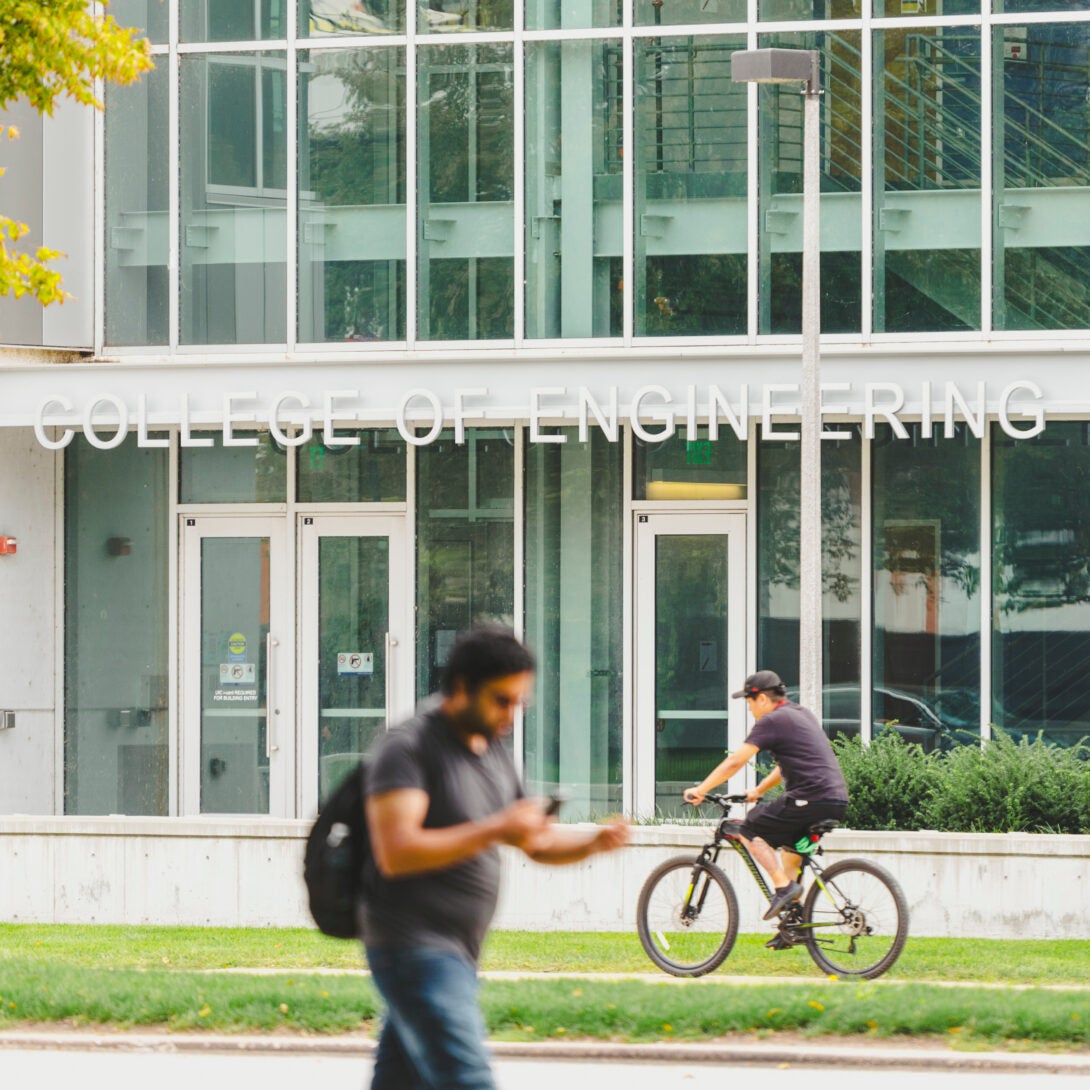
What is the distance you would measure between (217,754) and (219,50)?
6259mm

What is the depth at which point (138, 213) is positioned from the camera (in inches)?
656

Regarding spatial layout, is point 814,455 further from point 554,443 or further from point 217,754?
point 217,754

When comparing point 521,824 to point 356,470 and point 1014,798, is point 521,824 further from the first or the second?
point 356,470

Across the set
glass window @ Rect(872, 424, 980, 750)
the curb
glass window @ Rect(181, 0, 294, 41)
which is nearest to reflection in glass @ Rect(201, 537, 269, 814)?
glass window @ Rect(181, 0, 294, 41)

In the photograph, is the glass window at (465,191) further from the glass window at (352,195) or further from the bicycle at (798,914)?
the bicycle at (798,914)

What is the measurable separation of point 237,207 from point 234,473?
2386 mm

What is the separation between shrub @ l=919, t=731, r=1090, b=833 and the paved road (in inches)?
217

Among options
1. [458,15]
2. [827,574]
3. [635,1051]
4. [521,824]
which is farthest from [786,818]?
[458,15]

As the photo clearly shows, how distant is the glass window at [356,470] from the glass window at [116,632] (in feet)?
4.52

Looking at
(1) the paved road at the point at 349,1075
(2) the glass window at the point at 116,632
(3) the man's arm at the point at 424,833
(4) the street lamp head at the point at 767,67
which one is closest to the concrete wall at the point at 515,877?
(2) the glass window at the point at 116,632

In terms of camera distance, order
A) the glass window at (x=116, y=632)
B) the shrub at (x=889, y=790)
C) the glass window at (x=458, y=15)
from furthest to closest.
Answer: the glass window at (x=116, y=632), the glass window at (x=458, y=15), the shrub at (x=889, y=790)

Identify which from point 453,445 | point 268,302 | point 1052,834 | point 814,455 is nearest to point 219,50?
point 268,302

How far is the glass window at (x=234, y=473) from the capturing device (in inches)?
669

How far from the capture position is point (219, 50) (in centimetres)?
1652
